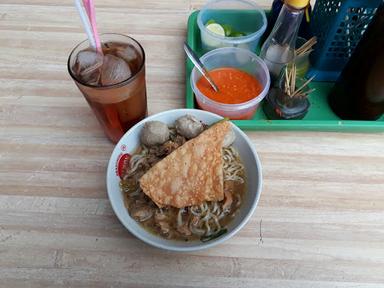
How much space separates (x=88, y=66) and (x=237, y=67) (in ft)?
1.99

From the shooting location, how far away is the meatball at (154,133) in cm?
92

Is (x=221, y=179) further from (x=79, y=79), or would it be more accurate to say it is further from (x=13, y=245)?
(x=13, y=245)

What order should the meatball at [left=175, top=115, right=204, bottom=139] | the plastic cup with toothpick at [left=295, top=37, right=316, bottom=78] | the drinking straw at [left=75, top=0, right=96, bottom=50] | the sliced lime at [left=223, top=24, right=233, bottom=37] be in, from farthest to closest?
1. the sliced lime at [left=223, top=24, right=233, bottom=37]
2. the plastic cup with toothpick at [left=295, top=37, right=316, bottom=78]
3. the meatball at [left=175, top=115, right=204, bottom=139]
4. the drinking straw at [left=75, top=0, right=96, bottom=50]

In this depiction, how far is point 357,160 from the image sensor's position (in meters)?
1.00

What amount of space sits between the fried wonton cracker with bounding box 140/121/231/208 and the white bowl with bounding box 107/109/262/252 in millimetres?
78

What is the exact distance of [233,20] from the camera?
53.6 inches

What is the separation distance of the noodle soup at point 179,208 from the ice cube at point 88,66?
25 centimetres

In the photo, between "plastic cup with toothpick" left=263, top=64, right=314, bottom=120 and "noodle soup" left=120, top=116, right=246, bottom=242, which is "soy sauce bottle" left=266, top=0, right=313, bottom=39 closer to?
"plastic cup with toothpick" left=263, top=64, right=314, bottom=120

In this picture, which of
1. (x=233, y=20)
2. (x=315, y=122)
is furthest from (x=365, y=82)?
(x=233, y=20)

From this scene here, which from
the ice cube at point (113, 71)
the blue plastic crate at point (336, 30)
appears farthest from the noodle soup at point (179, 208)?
the blue plastic crate at point (336, 30)

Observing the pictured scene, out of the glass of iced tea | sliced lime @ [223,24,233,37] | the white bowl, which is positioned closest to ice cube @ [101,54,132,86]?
the glass of iced tea

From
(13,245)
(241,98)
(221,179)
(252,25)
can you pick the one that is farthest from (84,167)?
(252,25)

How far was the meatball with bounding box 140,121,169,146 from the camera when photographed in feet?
3.01

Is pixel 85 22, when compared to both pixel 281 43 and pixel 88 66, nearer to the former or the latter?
pixel 88 66
